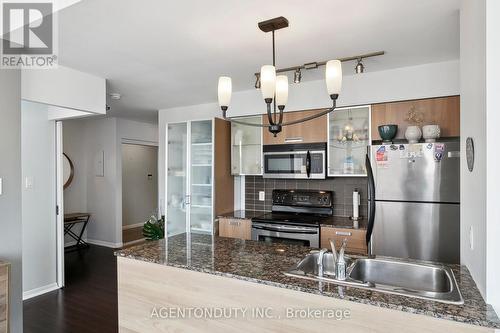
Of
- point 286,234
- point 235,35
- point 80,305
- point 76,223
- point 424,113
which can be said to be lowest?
point 80,305

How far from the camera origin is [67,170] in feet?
18.9

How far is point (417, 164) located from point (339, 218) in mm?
1213

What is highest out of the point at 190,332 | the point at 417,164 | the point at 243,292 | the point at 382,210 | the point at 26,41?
the point at 26,41

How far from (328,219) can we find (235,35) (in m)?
2.20

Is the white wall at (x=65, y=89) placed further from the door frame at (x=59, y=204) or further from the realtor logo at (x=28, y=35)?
the door frame at (x=59, y=204)

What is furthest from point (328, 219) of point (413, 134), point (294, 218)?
point (413, 134)

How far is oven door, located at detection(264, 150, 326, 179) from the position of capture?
3.48 metres

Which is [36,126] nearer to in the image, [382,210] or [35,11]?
[35,11]

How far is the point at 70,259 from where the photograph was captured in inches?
197

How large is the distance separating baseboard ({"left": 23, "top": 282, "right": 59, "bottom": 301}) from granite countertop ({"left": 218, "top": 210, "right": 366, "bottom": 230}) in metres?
2.26

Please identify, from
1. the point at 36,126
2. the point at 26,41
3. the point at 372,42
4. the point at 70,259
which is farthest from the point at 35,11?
the point at 70,259
